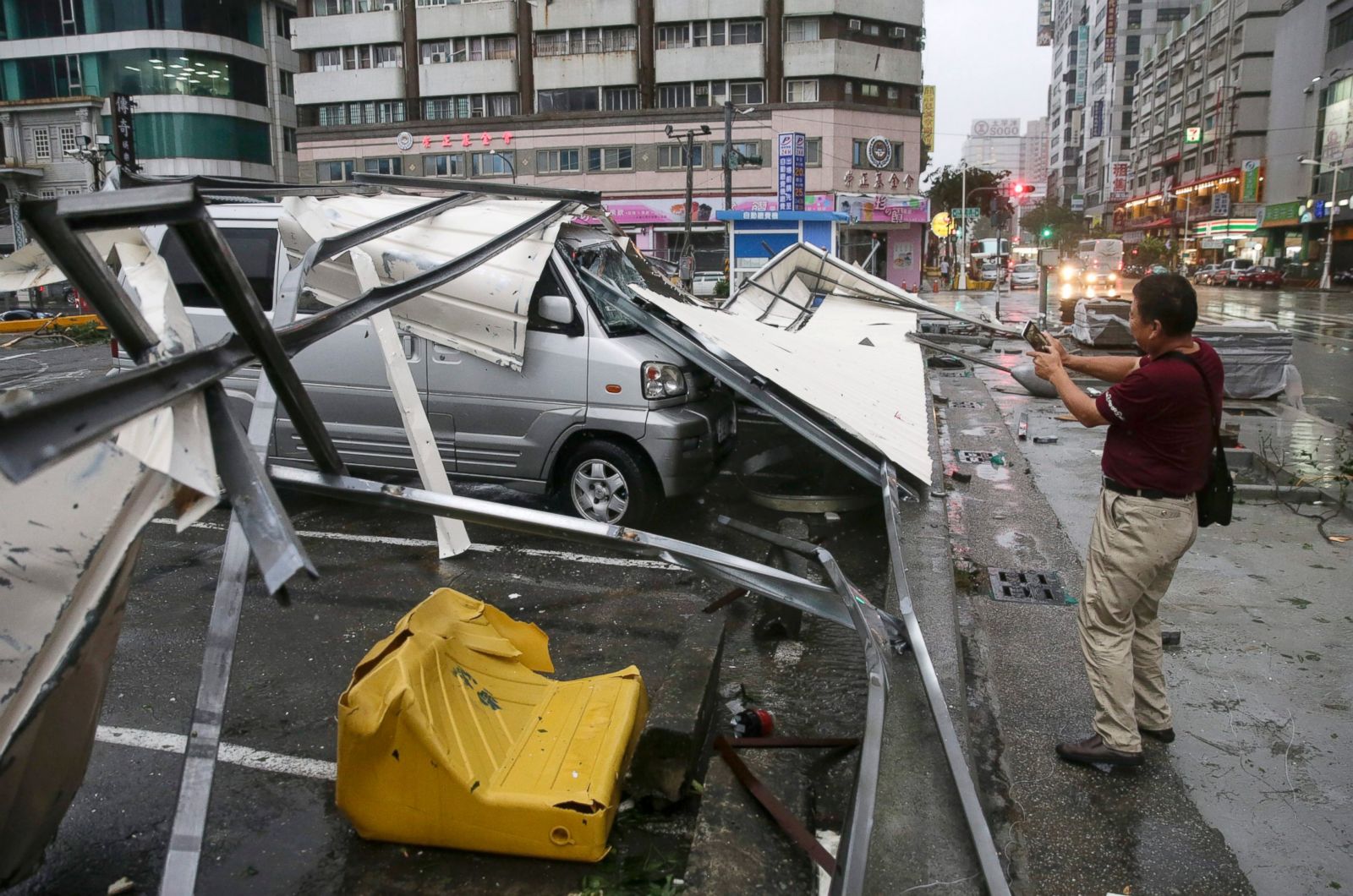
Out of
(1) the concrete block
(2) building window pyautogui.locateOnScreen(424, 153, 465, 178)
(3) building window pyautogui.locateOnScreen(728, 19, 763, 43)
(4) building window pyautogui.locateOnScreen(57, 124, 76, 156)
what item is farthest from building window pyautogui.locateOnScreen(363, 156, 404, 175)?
(1) the concrete block

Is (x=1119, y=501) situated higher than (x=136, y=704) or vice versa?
(x=1119, y=501)

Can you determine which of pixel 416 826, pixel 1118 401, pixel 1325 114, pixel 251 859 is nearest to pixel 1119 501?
pixel 1118 401

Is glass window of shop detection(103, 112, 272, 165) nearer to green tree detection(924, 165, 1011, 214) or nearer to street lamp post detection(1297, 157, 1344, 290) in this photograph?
green tree detection(924, 165, 1011, 214)

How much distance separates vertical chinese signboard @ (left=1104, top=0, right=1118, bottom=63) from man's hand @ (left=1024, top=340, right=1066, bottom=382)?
13890 centimetres

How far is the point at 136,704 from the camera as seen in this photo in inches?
173

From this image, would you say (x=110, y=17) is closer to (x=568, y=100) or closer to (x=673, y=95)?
(x=568, y=100)

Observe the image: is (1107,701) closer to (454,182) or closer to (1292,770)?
(1292,770)

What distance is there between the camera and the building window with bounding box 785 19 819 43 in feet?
169

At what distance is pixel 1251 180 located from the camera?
71938 mm

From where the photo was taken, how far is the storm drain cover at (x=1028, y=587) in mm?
5746

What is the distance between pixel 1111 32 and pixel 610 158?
9977 cm

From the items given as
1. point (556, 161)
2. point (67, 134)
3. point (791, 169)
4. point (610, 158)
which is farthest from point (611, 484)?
point (67, 134)

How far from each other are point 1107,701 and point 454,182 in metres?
4.66

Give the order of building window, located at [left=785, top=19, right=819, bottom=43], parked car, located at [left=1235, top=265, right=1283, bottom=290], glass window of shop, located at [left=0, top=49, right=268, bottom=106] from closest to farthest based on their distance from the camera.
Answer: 1. building window, located at [left=785, top=19, right=819, bottom=43]
2. glass window of shop, located at [left=0, top=49, right=268, bottom=106]
3. parked car, located at [left=1235, top=265, right=1283, bottom=290]
